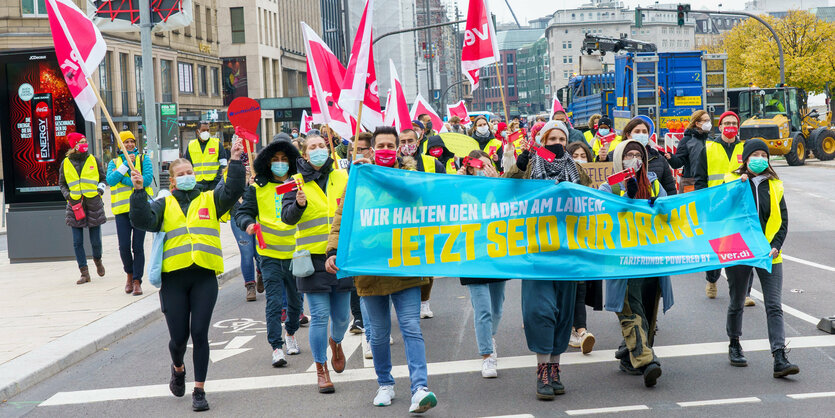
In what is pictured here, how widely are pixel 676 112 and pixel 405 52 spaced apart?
78.8 metres

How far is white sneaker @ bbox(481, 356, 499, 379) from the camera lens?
718cm

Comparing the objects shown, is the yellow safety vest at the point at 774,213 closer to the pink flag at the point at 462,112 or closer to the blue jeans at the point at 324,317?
the blue jeans at the point at 324,317

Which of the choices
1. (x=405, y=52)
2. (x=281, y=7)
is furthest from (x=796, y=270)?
(x=405, y=52)

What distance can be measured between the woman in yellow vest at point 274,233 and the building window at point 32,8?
36736mm

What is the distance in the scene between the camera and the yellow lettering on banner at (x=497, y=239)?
6.68 meters

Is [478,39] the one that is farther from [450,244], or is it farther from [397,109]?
[450,244]

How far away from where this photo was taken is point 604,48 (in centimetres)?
3334

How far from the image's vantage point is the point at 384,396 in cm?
652

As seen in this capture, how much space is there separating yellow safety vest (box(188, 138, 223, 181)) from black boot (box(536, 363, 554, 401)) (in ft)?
23.8

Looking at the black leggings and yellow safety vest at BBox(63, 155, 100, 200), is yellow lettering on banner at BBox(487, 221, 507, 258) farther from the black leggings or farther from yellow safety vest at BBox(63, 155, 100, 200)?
yellow safety vest at BBox(63, 155, 100, 200)

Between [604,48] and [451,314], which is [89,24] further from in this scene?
[604,48]

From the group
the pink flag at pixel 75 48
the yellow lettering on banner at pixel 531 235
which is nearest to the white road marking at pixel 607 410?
the yellow lettering on banner at pixel 531 235

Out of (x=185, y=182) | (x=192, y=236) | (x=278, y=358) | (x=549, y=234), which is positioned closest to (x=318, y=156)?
(x=185, y=182)

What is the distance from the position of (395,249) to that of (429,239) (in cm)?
27
